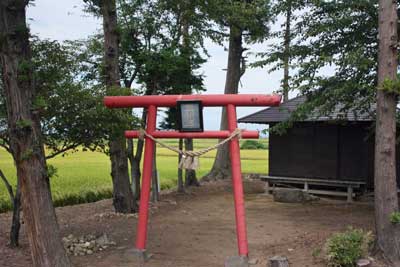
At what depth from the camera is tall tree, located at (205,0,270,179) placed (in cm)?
1453

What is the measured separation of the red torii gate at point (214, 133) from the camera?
6602 millimetres

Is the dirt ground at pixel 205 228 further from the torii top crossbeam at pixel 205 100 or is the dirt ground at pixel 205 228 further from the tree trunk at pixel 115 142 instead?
the torii top crossbeam at pixel 205 100

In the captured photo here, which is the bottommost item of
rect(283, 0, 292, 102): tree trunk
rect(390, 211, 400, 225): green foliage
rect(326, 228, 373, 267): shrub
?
rect(326, 228, 373, 267): shrub

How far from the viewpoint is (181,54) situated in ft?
43.5

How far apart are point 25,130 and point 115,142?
17.6 feet

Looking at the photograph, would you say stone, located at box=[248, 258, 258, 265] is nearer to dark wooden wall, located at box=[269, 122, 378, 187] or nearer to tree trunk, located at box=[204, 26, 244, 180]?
dark wooden wall, located at box=[269, 122, 378, 187]

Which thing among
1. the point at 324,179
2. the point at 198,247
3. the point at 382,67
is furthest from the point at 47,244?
the point at 324,179

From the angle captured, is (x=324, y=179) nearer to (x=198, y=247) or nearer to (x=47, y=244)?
(x=198, y=247)

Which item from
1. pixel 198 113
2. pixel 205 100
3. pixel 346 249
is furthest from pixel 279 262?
pixel 205 100

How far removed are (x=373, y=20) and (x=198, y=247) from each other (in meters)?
5.23

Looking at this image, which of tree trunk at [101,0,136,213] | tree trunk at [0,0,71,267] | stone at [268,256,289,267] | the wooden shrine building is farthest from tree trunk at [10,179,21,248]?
the wooden shrine building

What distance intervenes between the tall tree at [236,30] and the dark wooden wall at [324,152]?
11.1ft

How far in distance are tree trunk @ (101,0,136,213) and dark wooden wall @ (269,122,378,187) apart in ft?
19.2

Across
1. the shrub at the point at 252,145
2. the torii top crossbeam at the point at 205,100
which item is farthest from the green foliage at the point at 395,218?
the shrub at the point at 252,145
